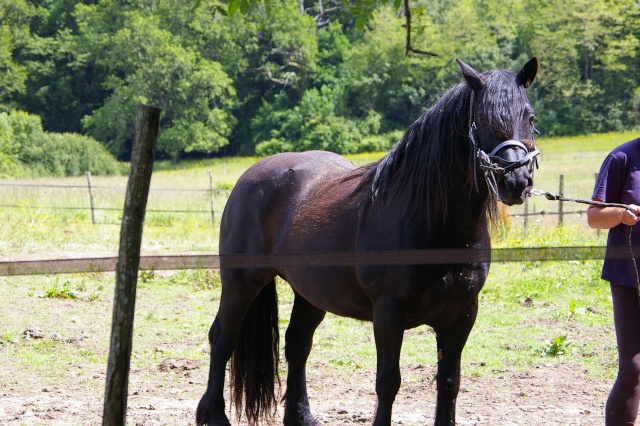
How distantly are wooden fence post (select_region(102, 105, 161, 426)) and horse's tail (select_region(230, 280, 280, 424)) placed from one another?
2.29 metres

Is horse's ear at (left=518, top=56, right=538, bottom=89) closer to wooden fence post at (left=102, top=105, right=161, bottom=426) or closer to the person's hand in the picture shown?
the person's hand

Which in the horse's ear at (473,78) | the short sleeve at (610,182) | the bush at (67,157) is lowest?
the bush at (67,157)

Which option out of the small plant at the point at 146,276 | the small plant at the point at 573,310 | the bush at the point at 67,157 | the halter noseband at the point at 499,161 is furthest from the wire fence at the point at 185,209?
the bush at the point at 67,157

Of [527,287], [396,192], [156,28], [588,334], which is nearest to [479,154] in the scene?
[396,192]

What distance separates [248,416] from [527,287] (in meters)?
4.71

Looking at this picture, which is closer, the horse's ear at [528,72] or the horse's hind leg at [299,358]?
the horse's ear at [528,72]

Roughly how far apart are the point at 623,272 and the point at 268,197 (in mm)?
2153

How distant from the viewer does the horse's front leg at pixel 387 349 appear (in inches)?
152

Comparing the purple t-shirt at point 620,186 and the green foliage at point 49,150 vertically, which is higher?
the purple t-shirt at point 620,186

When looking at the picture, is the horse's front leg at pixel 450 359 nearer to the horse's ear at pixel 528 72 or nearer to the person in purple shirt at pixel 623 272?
the person in purple shirt at pixel 623 272

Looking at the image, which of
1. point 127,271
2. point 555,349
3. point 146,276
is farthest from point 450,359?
point 146,276

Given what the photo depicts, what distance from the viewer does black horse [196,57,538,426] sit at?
3.61 meters

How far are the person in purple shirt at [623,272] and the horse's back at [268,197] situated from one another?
1.62 m

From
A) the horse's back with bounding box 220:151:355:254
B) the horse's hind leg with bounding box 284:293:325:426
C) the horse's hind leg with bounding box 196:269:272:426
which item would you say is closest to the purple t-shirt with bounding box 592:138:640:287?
the horse's back with bounding box 220:151:355:254
